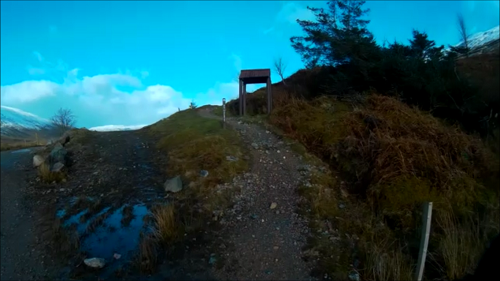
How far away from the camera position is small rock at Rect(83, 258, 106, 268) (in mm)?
5570

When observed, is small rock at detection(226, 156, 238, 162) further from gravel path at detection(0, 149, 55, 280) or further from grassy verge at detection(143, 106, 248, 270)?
gravel path at detection(0, 149, 55, 280)

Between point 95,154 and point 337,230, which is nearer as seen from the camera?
point 337,230

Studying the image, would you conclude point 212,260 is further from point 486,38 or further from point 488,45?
point 486,38

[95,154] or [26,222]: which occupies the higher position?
[95,154]

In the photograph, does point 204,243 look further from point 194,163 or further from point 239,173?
point 194,163

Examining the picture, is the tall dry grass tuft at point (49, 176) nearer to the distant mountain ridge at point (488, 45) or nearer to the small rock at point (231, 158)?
the small rock at point (231, 158)

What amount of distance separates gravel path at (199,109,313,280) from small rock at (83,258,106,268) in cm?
186

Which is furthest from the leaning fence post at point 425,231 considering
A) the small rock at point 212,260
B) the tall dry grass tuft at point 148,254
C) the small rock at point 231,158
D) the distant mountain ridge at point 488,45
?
the distant mountain ridge at point 488,45

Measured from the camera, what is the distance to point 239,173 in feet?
27.7

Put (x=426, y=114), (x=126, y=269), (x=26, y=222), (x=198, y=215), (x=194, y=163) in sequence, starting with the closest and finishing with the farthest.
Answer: (x=126, y=269)
(x=198, y=215)
(x=26, y=222)
(x=194, y=163)
(x=426, y=114)

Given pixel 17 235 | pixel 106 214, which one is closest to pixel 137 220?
pixel 106 214

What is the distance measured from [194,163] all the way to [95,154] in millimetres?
4329

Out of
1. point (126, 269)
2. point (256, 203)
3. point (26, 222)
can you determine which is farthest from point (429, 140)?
point (26, 222)

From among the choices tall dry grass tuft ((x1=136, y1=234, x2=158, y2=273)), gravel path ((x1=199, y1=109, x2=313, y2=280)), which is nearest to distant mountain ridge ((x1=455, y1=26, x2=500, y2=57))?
gravel path ((x1=199, y1=109, x2=313, y2=280))
